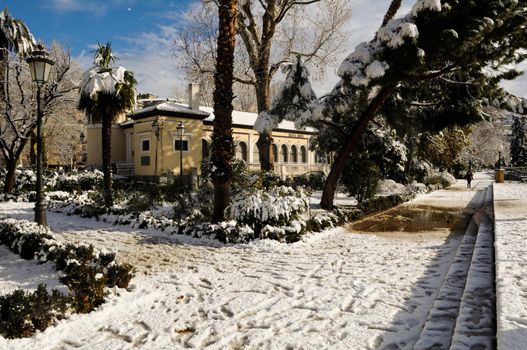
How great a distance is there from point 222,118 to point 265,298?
6124 mm

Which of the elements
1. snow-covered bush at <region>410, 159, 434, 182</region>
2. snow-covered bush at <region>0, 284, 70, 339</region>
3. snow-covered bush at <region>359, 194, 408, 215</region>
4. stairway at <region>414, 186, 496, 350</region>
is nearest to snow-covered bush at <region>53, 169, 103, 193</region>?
snow-covered bush at <region>359, 194, 408, 215</region>

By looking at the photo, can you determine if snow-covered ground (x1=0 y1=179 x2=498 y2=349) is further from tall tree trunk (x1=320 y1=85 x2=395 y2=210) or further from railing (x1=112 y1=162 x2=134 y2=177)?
railing (x1=112 y1=162 x2=134 y2=177)

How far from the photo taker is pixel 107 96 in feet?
47.8

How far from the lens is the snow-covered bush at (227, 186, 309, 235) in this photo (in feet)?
31.1

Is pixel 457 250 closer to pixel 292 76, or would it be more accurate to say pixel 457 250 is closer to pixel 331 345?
pixel 331 345

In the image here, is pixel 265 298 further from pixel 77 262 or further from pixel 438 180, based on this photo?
pixel 438 180

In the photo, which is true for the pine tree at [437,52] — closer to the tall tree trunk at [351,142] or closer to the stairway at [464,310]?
the tall tree trunk at [351,142]

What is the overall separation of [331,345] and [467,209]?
1446 cm

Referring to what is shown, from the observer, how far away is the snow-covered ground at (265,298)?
13.8ft

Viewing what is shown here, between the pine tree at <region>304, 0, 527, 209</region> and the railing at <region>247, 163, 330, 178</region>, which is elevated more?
the pine tree at <region>304, 0, 527, 209</region>

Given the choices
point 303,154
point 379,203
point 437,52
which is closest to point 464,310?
point 437,52

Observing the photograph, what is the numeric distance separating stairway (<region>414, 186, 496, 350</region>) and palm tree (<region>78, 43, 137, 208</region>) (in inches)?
477

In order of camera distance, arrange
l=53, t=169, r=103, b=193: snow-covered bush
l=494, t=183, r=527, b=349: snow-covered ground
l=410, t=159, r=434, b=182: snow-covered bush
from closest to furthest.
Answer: l=494, t=183, r=527, b=349: snow-covered ground
l=53, t=169, r=103, b=193: snow-covered bush
l=410, t=159, r=434, b=182: snow-covered bush

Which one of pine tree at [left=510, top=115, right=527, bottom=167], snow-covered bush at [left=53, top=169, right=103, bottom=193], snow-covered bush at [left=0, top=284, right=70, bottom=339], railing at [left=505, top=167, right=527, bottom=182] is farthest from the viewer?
pine tree at [left=510, top=115, right=527, bottom=167]
